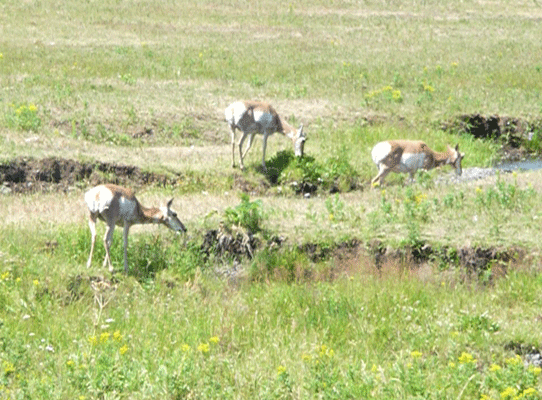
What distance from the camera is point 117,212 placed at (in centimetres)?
1184

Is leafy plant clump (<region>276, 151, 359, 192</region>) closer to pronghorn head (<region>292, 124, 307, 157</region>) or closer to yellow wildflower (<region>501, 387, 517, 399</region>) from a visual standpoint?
pronghorn head (<region>292, 124, 307, 157</region>)

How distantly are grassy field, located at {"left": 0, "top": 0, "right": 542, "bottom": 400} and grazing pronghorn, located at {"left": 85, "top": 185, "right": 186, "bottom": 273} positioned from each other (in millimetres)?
544

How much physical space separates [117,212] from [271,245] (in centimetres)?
266

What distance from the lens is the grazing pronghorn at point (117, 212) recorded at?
461 inches

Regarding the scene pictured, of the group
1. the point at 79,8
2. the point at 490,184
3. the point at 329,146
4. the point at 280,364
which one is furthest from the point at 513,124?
the point at 79,8

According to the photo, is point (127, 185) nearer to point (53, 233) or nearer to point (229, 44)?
point (53, 233)

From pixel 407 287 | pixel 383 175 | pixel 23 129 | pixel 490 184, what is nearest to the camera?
pixel 407 287

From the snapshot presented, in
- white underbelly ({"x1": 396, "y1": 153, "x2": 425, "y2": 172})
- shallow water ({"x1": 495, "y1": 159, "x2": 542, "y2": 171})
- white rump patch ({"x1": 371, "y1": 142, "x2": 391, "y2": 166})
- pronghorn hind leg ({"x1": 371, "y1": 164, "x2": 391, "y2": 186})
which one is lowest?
shallow water ({"x1": 495, "y1": 159, "x2": 542, "y2": 171})

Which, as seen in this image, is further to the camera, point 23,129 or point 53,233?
point 23,129

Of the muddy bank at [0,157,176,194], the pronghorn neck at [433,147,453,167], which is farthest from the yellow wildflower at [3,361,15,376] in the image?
the pronghorn neck at [433,147,453,167]

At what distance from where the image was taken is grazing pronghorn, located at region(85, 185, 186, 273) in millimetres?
11703

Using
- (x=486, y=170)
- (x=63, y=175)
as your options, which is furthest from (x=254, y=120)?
(x=486, y=170)

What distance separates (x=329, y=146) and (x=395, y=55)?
11.4 m

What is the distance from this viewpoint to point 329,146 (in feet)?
67.1
